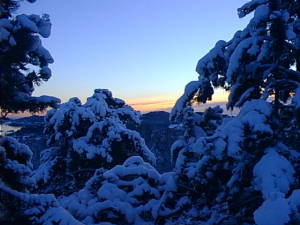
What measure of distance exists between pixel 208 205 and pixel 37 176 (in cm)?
1245

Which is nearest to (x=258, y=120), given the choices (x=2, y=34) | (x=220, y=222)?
(x=220, y=222)

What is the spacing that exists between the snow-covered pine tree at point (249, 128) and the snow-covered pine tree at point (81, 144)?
35.7 feet

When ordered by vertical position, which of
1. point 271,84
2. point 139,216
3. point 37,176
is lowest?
point 37,176

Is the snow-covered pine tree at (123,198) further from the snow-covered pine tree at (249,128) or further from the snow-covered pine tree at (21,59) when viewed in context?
the snow-covered pine tree at (21,59)

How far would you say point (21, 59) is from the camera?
9.18 meters

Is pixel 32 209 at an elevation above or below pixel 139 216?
above

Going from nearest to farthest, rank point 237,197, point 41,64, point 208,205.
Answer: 1. point 237,197
2. point 208,205
3. point 41,64

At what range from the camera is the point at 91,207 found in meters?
8.91

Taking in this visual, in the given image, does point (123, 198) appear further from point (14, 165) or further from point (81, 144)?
point (81, 144)

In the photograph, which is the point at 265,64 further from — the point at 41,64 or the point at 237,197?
the point at 41,64

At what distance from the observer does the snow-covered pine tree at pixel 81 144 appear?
63.3 feet

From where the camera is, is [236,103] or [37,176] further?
[37,176]

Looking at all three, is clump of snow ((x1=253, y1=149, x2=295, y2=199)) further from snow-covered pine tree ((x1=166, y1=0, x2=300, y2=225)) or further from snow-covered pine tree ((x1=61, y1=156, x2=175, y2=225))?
snow-covered pine tree ((x1=61, y1=156, x2=175, y2=225))

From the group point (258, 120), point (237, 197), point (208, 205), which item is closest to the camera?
point (258, 120)
